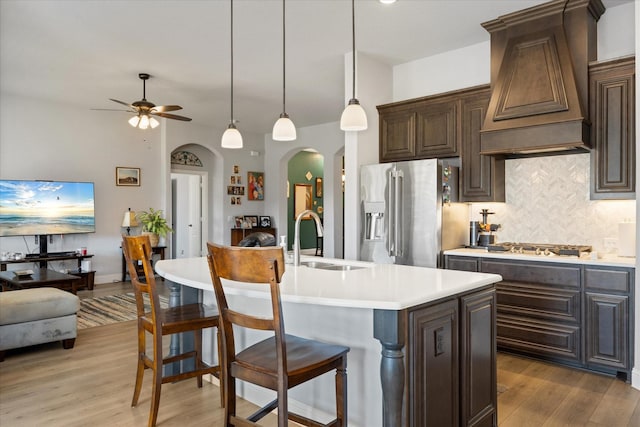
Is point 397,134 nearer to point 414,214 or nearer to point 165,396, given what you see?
point 414,214

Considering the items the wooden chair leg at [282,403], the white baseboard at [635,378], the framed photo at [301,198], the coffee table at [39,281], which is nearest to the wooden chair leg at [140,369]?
the wooden chair leg at [282,403]

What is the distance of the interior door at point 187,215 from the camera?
9164 millimetres

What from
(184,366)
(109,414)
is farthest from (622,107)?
(109,414)

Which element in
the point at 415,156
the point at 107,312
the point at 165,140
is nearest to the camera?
the point at 415,156

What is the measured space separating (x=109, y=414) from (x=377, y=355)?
68.6 inches

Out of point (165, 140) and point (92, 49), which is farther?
point (165, 140)

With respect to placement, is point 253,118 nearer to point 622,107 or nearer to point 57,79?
point 57,79

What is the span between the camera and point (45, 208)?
634cm

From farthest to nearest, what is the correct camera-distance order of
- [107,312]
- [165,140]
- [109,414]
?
[165,140] → [107,312] → [109,414]

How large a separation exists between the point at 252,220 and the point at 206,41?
5.25 m

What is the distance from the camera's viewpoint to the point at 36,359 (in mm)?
3660

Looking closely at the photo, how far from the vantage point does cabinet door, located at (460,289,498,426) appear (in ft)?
6.99

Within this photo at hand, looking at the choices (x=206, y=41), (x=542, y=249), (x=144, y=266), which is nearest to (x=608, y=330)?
(x=542, y=249)

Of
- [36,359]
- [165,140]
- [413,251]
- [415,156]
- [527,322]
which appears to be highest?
[165,140]
